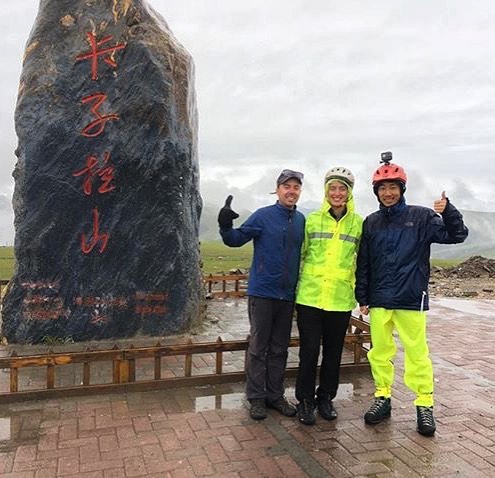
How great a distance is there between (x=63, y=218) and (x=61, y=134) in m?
1.17

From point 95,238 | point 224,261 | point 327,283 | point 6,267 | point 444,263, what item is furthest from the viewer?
point 444,263

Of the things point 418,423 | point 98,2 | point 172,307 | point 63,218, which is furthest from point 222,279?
point 418,423

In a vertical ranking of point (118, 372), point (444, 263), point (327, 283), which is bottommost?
point (444, 263)

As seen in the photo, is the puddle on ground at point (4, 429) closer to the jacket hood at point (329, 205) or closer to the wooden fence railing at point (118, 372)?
the wooden fence railing at point (118, 372)

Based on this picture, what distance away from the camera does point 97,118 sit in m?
7.31

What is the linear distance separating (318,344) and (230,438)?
1.20m

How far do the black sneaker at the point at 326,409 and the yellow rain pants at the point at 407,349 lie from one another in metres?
0.47

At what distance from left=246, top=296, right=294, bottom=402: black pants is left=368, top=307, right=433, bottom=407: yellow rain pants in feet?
2.82

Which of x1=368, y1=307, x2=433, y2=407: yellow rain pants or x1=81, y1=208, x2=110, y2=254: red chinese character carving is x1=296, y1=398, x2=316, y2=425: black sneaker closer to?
x1=368, y1=307, x2=433, y2=407: yellow rain pants

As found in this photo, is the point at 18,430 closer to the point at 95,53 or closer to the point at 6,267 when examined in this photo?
the point at 95,53

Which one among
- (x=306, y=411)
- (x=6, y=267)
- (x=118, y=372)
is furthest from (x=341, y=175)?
(x=6, y=267)

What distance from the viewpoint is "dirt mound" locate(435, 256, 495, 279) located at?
19.7 meters

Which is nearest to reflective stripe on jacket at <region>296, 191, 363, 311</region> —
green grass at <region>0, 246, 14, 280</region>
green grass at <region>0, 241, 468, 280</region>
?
green grass at <region>0, 241, 468, 280</region>

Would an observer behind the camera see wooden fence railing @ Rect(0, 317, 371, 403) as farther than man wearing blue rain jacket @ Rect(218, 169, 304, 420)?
Yes
